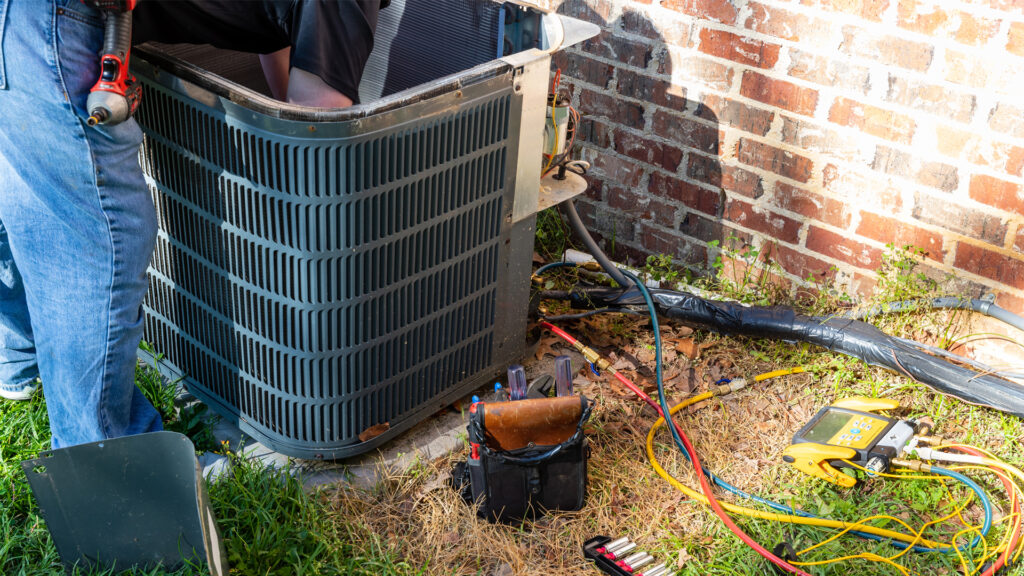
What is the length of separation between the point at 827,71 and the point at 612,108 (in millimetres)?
666

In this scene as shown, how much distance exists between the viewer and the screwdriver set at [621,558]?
6.06 ft

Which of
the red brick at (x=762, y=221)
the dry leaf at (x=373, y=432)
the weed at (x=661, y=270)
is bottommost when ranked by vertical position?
the dry leaf at (x=373, y=432)

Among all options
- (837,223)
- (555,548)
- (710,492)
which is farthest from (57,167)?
(837,223)

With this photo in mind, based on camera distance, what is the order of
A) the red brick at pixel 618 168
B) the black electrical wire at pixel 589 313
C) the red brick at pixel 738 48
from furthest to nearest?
the red brick at pixel 618 168
the black electrical wire at pixel 589 313
the red brick at pixel 738 48

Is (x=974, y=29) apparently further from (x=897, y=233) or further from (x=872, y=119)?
(x=897, y=233)

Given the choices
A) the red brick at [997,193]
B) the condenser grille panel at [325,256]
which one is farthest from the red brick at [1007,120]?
the condenser grille panel at [325,256]

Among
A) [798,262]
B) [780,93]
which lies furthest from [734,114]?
[798,262]

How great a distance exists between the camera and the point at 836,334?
2.43 metres

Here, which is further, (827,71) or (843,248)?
(843,248)

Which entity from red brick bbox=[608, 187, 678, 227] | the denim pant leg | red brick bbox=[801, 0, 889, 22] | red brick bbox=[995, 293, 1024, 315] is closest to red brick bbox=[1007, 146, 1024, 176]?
red brick bbox=[995, 293, 1024, 315]

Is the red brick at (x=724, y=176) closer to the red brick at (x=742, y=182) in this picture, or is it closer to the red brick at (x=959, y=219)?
the red brick at (x=742, y=182)

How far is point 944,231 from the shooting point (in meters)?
2.39

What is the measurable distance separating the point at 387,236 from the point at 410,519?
63cm

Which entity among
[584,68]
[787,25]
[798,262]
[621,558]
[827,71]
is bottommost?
[621,558]
